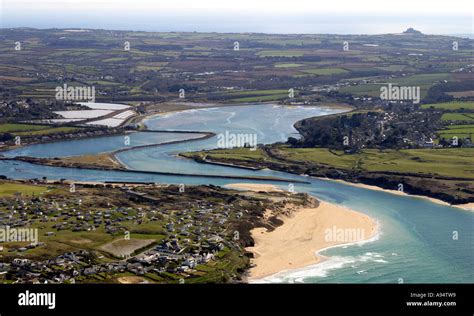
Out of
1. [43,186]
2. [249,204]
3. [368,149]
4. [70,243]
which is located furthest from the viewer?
[368,149]

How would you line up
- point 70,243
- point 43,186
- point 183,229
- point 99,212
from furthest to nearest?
point 43,186, point 99,212, point 183,229, point 70,243

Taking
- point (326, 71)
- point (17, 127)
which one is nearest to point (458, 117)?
point (17, 127)

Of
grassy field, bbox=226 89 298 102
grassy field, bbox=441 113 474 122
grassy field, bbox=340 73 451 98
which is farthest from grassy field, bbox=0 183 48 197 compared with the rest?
grassy field, bbox=340 73 451 98

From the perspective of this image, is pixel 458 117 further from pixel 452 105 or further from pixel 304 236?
pixel 304 236

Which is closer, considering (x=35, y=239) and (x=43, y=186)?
(x=35, y=239)
